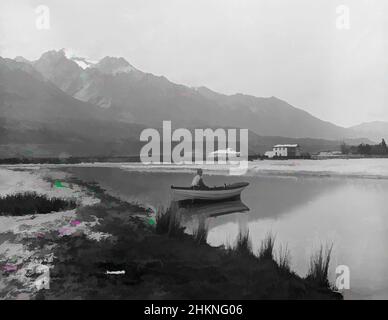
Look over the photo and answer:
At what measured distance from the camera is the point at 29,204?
1146cm

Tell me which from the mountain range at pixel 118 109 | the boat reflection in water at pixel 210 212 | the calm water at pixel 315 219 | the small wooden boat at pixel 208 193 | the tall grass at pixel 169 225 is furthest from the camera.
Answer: the small wooden boat at pixel 208 193

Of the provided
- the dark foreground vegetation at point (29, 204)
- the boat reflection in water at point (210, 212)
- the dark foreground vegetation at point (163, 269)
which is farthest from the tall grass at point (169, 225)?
the dark foreground vegetation at point (29, 204)

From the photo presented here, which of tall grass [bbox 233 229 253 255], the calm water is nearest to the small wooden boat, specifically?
the calm water

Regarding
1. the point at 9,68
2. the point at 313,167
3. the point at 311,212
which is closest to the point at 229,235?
the point at 311,212

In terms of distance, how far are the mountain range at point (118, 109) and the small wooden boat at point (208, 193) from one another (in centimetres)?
307

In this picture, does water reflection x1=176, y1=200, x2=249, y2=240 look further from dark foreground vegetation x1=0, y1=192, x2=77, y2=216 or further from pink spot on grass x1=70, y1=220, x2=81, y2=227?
dark foreground vegetation x1=0, y1=192, x2=77, y2=216

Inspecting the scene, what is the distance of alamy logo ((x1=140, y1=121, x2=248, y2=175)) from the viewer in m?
11.9

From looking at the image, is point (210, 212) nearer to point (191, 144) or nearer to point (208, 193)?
point (208, 193)

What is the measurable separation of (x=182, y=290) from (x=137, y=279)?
3.40ft

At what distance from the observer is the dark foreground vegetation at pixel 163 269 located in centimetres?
639

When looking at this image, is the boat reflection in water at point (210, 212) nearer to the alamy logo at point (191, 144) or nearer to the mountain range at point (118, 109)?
the alamy logo at point (191, 144)

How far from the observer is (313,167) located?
107ft

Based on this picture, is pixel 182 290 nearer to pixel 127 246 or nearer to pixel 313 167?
pixel 127 246

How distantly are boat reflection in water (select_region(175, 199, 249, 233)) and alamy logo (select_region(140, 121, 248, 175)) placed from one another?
7.42 ft
